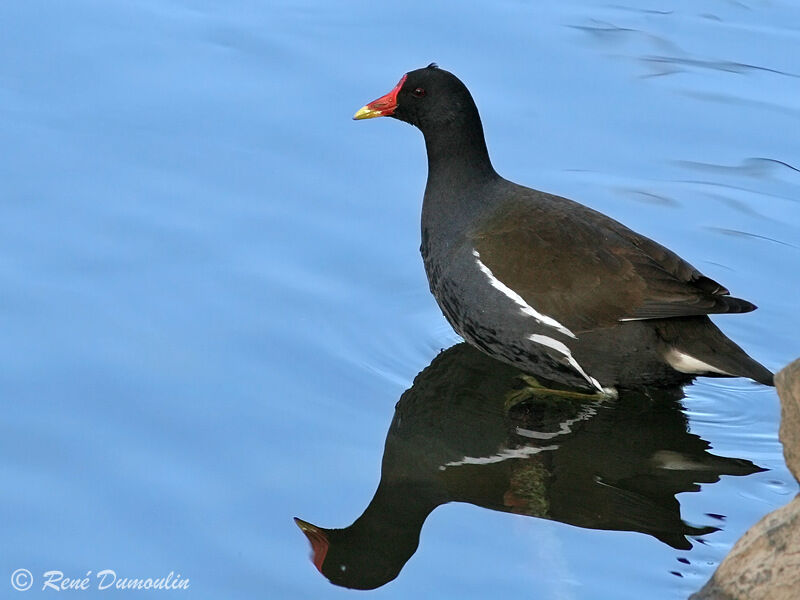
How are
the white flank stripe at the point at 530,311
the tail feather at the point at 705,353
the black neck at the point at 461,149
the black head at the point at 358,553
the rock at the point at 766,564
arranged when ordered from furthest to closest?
the black neck at the point at 461,149 < the white flank stripe at the point at 530,311 < the tail feather at the point at 705,353 < the black head at the point at 358,553 < the rock at the point at 766,564

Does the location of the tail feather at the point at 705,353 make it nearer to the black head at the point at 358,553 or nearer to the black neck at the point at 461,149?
the black neck at the point at 461,149

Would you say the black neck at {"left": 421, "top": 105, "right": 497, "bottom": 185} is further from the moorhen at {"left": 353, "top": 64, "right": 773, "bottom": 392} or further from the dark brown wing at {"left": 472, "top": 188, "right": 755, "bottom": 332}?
the dark brown wing at {"left": 472, "top": 188, "right": 755, "bottom": 332}

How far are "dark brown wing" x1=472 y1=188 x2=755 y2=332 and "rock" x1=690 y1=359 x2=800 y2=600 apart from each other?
1.38 m

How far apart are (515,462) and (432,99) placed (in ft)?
6.30

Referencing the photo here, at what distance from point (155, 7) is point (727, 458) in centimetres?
525

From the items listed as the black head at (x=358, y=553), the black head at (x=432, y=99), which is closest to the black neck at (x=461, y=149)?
the black head at (x=432, y=99)

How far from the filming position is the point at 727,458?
5.87 m

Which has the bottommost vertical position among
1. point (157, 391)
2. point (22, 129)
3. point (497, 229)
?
point (157, 391)

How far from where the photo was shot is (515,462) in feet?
19.0

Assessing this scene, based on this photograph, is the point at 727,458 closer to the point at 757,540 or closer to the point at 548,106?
the point at 757,540

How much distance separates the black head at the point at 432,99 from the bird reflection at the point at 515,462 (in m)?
1.14

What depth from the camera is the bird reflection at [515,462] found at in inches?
208

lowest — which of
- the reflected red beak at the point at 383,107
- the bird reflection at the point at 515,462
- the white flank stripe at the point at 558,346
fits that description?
the bird reflection at the point at 515,462

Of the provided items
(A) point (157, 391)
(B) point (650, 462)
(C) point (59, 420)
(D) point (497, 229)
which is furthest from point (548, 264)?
(C) point (59, 420)
